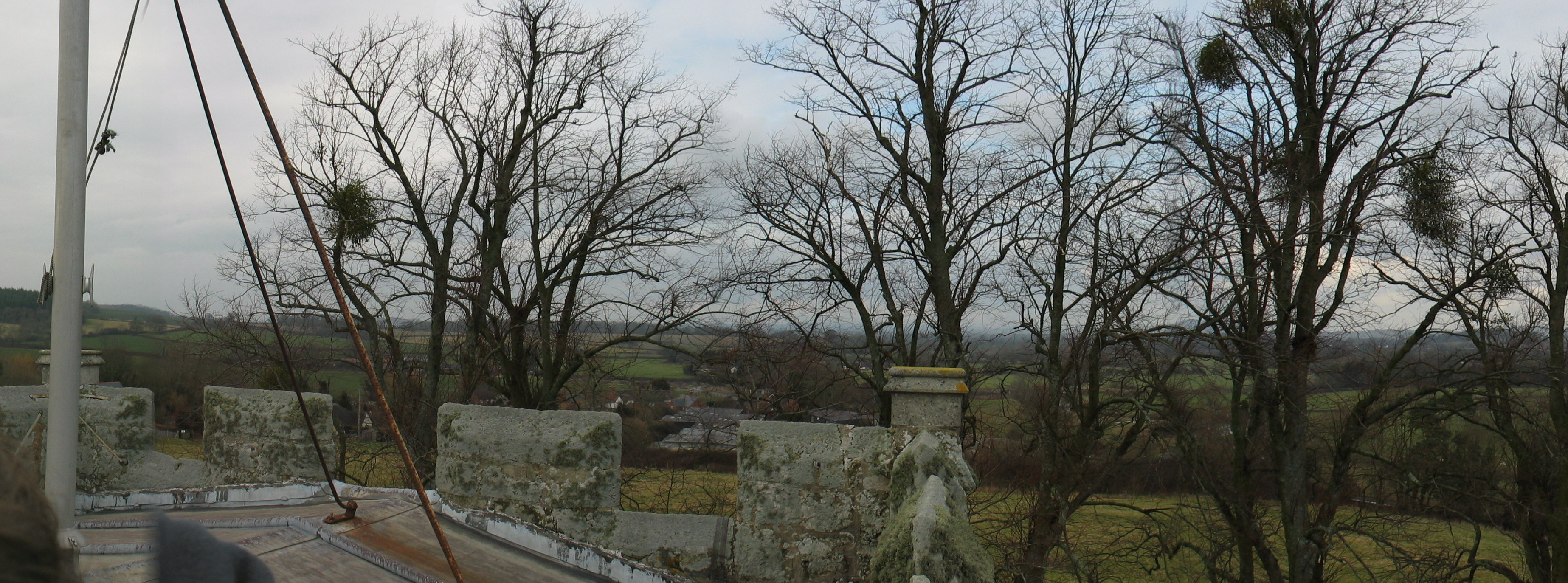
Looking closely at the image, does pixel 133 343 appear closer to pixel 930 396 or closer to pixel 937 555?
pixel 930 396

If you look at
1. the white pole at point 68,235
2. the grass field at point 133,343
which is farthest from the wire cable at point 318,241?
the grass field at point 133,343

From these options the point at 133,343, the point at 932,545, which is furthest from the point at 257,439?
the point at 133,343

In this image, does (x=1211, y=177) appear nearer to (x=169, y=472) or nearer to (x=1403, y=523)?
(x=1403, y=523)

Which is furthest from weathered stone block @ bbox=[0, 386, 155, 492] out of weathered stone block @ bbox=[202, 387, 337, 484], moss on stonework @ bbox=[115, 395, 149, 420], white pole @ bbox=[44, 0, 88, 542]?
white pole @ bbox=[44, 0, 88, 542]

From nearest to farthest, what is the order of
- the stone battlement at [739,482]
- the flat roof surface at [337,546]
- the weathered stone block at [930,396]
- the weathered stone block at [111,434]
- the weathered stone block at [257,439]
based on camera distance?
the flat roof surface at [337,546], the weathered stone block at [930,396], the stone battlement at [739,482], the weathered stone block at [257,439], the weathered stone block at [111,434]

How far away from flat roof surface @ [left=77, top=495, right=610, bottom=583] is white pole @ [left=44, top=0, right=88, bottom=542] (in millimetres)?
236

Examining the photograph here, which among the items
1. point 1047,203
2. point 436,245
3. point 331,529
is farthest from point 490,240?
point 331,529

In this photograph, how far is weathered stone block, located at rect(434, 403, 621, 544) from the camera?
4.50 meters

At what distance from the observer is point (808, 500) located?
4.36m

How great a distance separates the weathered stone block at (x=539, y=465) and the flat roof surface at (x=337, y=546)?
5.32 ft

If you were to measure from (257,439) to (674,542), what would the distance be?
2.50 meters

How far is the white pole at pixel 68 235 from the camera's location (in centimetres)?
276

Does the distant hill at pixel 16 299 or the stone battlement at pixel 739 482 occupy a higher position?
the distant hill at pixel 16 299

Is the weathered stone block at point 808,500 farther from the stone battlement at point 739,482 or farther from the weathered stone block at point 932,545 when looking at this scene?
the weathered stone block at point 932,545
